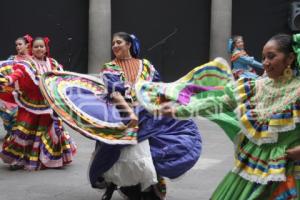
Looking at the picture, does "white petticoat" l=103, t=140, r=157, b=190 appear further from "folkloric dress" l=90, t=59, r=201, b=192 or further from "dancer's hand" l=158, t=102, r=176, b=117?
"dancer's hand" l=158, t=102, r=176, b=117

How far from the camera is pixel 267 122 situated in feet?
11.3

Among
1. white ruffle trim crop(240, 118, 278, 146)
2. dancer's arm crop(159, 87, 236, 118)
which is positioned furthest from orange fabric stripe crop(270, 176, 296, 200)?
dancer's arm crop(159, 87, 236, 118)

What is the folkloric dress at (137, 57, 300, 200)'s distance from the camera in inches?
131

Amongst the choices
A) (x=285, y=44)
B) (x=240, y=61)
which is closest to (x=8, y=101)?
(x=240, y=61)

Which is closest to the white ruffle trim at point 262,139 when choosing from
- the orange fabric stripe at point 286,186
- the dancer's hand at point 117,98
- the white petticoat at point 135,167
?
the orange fabric stripe at point 286,186

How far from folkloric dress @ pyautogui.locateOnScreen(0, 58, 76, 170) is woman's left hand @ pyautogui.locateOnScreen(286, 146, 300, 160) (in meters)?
4.00

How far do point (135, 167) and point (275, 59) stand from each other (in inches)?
74.0

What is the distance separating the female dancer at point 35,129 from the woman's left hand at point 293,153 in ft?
13.2

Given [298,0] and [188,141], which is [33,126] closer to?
[188,141]

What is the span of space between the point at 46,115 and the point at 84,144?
1827mm

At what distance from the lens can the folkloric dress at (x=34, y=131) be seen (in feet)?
22.6

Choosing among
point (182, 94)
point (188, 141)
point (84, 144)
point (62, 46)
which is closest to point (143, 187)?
point (188, 141)

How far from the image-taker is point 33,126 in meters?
7.04

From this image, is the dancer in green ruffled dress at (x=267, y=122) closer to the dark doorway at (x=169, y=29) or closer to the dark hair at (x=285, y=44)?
the dark hair at (x=285, y=44)
